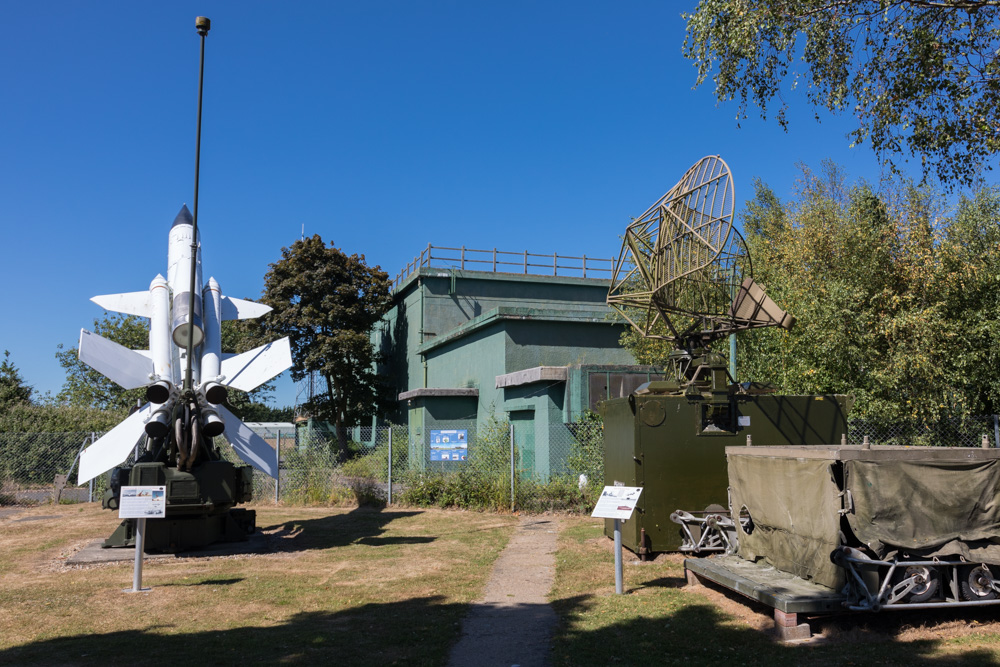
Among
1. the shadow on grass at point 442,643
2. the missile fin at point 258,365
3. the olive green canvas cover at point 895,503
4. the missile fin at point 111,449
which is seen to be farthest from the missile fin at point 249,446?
the olive green canvas cover at point 895,503

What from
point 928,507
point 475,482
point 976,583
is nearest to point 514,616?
point 928,507

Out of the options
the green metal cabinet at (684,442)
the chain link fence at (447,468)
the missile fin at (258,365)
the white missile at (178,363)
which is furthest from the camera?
the chain link fence at (447,468)

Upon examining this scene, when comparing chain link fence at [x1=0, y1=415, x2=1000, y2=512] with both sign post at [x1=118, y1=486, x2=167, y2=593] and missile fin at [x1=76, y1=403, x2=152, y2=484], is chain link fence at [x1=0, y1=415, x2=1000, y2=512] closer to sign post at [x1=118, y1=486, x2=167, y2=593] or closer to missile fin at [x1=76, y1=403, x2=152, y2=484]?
missile fin at [x1=76, y1=403, x2=152, y2=484]

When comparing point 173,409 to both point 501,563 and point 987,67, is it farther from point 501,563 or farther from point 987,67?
point 987,67

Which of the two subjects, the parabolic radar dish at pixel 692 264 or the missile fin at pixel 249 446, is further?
the missile fin at pixel 249 446

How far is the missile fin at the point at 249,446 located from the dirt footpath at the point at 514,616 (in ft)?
16.1

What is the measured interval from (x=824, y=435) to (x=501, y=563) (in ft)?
17.8

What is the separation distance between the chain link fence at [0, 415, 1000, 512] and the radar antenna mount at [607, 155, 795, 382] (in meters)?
5.06

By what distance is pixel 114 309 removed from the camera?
51.2ft

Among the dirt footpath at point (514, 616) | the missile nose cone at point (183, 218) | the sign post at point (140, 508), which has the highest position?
the missile nose cone at point (183, 218)

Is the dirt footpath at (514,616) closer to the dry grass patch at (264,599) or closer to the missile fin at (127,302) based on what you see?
the dry grass patch at (264,599)

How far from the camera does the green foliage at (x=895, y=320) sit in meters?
13.8

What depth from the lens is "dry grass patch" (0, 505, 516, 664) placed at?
7168mm

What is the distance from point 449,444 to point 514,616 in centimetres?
1153
